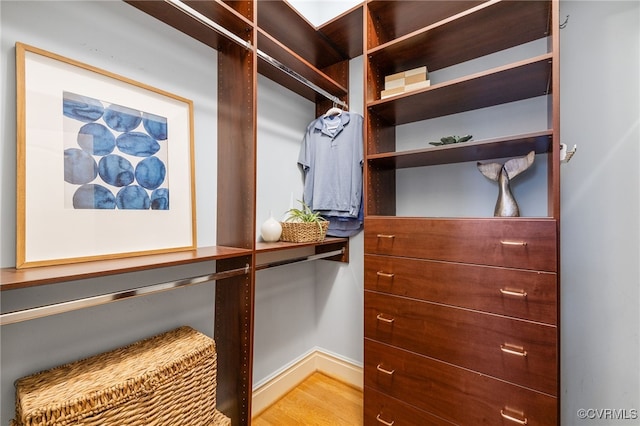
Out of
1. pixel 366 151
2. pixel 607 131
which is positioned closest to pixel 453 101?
pixel 366 151

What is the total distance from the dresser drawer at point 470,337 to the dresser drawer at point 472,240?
0.76ft

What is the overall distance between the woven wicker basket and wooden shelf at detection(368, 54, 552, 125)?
2.49 feet

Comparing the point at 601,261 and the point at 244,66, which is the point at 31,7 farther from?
the point at 601,261

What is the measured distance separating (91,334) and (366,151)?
4.87ft

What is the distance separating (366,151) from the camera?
1549mm

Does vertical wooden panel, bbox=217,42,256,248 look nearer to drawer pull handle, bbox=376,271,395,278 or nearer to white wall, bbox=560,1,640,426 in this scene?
drawer pull handle, bbox=376,271,395,278

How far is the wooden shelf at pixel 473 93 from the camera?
1.18m

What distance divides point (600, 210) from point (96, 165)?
2177mm

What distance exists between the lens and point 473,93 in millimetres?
1372

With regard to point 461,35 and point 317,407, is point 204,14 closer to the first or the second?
point 461,35

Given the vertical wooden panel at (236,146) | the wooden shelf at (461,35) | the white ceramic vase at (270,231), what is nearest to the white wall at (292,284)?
the white ceramic vase at (270,231)

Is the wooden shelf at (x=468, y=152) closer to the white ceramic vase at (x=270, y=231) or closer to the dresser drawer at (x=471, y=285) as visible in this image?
the dresser drawer at (x=471, y=285)

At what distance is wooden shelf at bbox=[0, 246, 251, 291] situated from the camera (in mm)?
759

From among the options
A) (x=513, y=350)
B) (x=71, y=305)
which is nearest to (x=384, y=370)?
(x=513, y=350)
